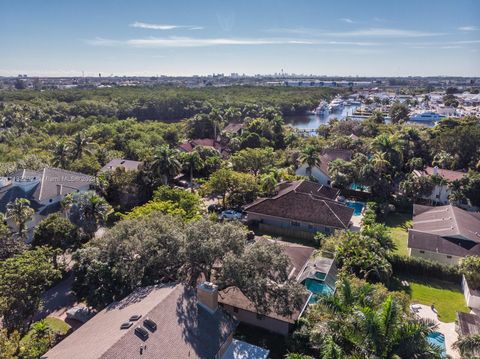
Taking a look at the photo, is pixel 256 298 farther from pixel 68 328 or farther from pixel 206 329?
pixel 68 328

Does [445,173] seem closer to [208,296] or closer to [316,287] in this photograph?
[316,287]

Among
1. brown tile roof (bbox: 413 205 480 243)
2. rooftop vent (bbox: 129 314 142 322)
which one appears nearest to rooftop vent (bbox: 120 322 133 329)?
rooftop vent (bbox: 129 314 142 322)

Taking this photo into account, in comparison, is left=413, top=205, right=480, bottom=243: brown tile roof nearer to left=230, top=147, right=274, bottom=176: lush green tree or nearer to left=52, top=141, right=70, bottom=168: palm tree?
left=230, top=147, right=274, bottom=176: lush green tree

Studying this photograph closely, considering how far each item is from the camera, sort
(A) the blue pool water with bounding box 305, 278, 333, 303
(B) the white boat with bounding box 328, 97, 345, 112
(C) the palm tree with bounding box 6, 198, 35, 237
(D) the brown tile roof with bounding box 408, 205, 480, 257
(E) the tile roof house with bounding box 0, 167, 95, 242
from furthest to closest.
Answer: (B) the white boat with bounding box 328, 97, 345, 112 < (E) the tile roof house with bounding box 0, 167, 95, 242 < (D) the brown tile roof with bounding box 408, 205, 480, 257 < (C) the palm tree with bounding box 6, 198, 35, 237 < (A) the blue pool water with bounding box 305, 278, 333, 303

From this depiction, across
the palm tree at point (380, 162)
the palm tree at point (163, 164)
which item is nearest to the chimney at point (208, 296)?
the palm tree at point (163, 164)

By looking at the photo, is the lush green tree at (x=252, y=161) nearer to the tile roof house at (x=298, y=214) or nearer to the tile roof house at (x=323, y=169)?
the tile roof house at (x=323, y=169)

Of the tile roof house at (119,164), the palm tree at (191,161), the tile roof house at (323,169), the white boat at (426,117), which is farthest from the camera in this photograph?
the white boat at (426,117)
